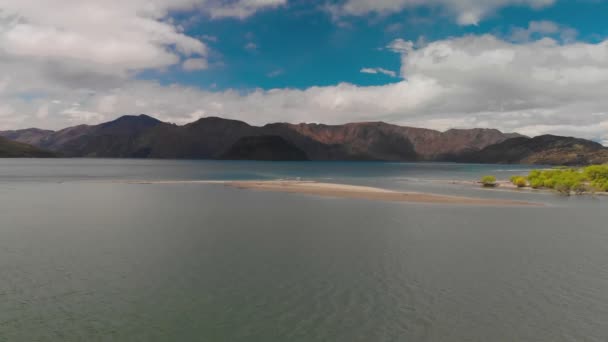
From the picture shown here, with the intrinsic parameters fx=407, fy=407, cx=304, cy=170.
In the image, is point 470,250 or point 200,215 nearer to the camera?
point 470,250

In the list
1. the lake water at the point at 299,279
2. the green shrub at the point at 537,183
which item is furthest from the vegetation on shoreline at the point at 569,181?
the lake water at the point at 299,279

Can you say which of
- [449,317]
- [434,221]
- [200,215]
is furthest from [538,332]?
[200,215]

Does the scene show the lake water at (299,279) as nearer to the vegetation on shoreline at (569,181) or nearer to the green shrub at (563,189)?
the green shrub at (563,189)

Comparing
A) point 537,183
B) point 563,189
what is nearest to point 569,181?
point 563,189

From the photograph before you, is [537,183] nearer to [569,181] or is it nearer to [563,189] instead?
[569,181]

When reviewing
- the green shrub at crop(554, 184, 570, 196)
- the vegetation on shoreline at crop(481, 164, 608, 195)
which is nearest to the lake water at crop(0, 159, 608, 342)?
the green shrub at crop(554, 184, 570, 196)

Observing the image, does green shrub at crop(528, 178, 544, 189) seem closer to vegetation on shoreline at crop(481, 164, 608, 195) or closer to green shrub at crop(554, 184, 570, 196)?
vegetation on shoreline at crop(481, 164, 608, 195)

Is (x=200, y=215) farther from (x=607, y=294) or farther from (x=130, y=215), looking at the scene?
(x=607, y=294)
